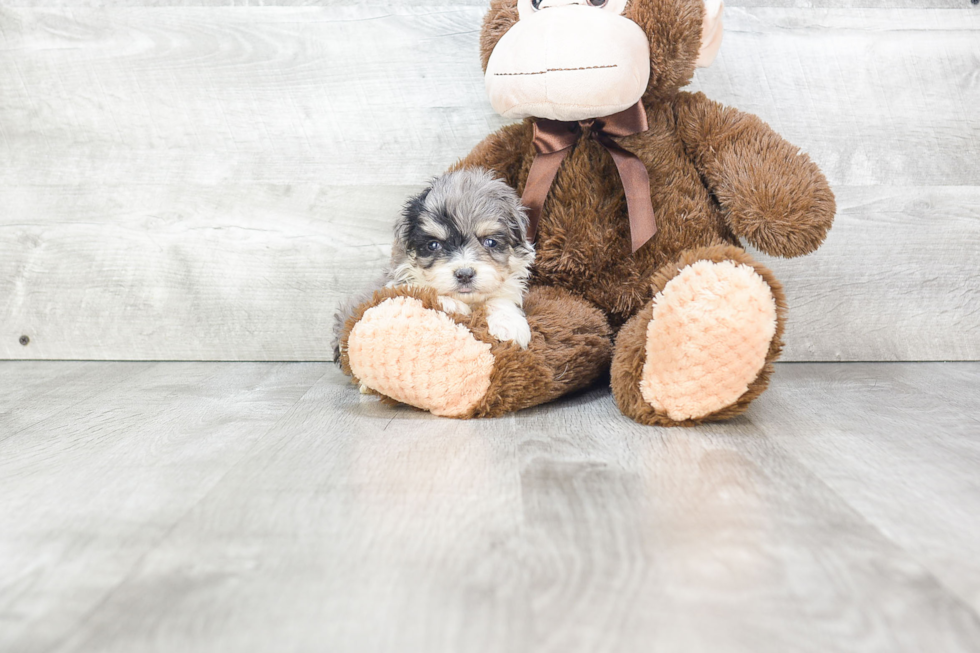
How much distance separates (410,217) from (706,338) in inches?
21.3

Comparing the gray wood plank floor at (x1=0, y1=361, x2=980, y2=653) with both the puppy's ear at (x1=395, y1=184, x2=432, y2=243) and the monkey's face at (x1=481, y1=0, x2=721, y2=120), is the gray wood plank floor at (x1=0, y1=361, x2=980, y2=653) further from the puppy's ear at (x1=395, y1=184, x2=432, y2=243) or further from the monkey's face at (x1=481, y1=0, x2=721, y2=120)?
the monkey's face at (x1=481, y1=0, x2=721, y2=120)

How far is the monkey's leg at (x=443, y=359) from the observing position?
1.19m

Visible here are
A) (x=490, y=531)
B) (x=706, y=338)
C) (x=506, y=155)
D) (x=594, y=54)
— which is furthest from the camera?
(x=506, y=155)

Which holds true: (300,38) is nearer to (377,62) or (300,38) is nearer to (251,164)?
(377,62)

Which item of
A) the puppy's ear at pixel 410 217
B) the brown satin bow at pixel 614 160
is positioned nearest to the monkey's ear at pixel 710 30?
the brown satin bow at pixel 614 160

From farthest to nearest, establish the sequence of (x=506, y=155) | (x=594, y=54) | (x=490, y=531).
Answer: (x=506, y=155)
(x=594, y=54)
(x=490, y=531)

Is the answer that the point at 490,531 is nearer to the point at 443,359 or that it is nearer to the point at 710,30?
the point at 443,359

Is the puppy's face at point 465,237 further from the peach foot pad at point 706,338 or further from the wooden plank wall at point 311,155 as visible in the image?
the wooden plank wall at point 311,155

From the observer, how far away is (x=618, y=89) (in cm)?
128

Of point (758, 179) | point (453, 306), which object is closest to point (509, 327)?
point (453, 306)

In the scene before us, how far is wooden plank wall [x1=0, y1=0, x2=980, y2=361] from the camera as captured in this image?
171 cm

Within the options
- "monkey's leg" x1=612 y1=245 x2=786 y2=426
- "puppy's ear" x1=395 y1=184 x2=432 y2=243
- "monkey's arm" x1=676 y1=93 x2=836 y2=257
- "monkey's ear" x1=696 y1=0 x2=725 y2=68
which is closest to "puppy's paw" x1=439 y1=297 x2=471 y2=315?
"puppy's ear" x1=395 y1=184 x2=432 y2=243

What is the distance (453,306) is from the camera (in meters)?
1.25

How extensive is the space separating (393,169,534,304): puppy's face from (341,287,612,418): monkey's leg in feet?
0.16
